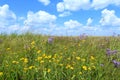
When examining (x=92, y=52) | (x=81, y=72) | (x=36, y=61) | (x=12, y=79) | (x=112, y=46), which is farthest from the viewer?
(x=112, y=46)

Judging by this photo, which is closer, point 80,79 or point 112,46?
point 80,79

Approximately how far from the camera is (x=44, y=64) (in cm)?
595

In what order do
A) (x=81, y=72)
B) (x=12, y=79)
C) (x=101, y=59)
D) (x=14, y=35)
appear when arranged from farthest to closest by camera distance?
(x=14, y=35)
(x=101, y=59)
(x=81, y=72)
(x=12, y=79)

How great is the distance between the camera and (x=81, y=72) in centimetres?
579

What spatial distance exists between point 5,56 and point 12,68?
37.1 inches

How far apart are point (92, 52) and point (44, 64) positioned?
237 cm

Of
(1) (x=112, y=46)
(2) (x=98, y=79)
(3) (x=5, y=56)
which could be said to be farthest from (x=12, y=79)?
(1) (x=112, y=46)

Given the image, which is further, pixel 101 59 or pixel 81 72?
pixel 101 59

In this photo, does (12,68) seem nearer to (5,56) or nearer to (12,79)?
(12,79)

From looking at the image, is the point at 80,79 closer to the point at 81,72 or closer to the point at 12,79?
the point at 81,72

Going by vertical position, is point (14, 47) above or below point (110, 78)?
above

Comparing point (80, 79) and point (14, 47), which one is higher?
point (14, 47)

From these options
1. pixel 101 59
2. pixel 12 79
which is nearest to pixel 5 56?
pixel 12 79

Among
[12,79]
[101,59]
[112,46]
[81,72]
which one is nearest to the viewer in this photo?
[12,79]
